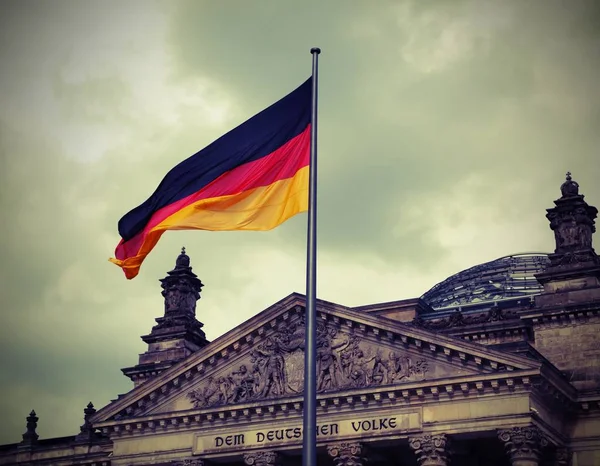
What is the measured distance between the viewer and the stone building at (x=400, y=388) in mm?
48281

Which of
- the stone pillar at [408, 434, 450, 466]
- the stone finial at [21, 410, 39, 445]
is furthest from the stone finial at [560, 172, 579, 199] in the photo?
the stone finial at [21, 410, 39, 445]

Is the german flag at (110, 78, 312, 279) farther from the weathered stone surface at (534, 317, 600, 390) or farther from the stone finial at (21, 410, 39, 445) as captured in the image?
the stone finial at (21, 410, 39, 445)

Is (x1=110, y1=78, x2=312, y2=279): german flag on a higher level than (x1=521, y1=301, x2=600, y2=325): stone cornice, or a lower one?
lower

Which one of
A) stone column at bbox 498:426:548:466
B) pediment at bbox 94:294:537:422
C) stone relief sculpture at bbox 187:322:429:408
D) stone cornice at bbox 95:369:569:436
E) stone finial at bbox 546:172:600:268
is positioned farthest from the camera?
stone finial at bbox 546:172:600:268

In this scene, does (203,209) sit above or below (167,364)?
below

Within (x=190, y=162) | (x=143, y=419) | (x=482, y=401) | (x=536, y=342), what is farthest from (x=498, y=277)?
(x=190, y=162)

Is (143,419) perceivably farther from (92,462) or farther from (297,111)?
(297,111)

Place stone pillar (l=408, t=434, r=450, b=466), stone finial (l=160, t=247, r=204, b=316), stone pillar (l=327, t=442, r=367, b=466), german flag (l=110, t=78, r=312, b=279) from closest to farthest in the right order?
german flag (l=110, t=78, r=312, b=279), stone pillar (l=408, t=434, r=450, b=466), stone pillar (l=327, t=442, r=367, b=466), stone finial (l=160, t=247, r=204, b=316)

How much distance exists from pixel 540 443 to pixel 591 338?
30.1 ft

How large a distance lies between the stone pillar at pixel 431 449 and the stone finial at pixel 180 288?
2384 centimetres

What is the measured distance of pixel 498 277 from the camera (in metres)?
69.9

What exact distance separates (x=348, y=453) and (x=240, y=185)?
877 inches

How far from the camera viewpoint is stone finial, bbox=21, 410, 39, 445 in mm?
68375

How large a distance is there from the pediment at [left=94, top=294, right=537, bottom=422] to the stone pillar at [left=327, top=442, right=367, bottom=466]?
106 inches
